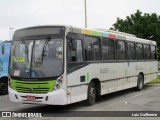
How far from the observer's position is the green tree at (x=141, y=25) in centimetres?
4091

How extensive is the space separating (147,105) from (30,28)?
507 centimetres

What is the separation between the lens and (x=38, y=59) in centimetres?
1117

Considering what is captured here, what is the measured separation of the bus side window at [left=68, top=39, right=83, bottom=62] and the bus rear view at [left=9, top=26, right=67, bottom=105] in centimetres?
43

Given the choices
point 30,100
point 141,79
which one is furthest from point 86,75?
point 141,79

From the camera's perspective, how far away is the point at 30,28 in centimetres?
1186

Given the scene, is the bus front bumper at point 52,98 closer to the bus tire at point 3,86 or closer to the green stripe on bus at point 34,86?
the green stripe on bus at point 34,86

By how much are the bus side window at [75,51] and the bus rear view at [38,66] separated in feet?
1.41

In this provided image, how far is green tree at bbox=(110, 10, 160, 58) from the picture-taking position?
40906mm

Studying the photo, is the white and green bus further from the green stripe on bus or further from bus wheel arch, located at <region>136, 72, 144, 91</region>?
bus wheel arch, located at <region>136, 72, 144, 91</region>

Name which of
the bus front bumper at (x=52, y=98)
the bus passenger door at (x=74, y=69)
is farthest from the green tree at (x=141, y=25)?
the bus front bumper at (x=52, y=98)

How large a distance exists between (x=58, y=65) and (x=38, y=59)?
72cm

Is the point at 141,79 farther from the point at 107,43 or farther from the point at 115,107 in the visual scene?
the point at 115,107

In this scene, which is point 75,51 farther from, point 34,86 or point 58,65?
A: point 34,86

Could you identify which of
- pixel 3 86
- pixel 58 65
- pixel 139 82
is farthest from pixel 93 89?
pixel 3 86
